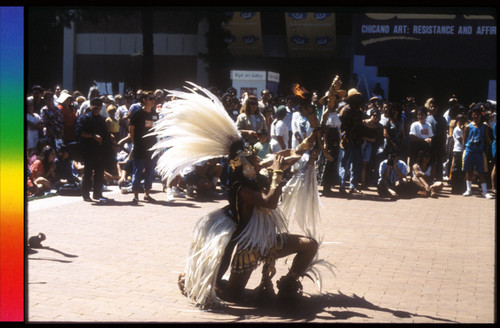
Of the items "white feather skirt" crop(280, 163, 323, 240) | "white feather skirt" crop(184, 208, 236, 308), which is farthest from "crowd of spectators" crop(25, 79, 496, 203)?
"white feather skirt" crop(184, 208, 236, 308)

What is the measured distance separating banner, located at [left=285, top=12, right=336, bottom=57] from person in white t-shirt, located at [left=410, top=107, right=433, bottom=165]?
40.0 ft

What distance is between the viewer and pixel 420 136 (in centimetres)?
1369

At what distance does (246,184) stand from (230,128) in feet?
1.58

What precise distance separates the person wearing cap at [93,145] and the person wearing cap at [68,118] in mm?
1538

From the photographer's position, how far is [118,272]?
675cm

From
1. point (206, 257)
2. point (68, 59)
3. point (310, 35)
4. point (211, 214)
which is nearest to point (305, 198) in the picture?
point (211, 214)

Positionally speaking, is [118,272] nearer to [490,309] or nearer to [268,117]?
[490,309]

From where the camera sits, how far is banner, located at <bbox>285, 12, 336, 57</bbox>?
83.6 feet

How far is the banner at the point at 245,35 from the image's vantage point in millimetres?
25828

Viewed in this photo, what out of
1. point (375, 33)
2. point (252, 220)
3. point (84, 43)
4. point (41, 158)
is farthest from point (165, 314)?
point (84, 43)

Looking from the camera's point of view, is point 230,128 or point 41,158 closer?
point 230,128

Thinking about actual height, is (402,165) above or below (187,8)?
below

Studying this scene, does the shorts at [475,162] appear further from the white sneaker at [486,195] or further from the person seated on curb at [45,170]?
the person seated on curb at [45,170]

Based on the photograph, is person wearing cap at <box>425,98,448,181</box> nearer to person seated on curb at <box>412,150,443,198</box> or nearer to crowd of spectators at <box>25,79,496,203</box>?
crowd of spectators at <box>25,79,496,203</box>
